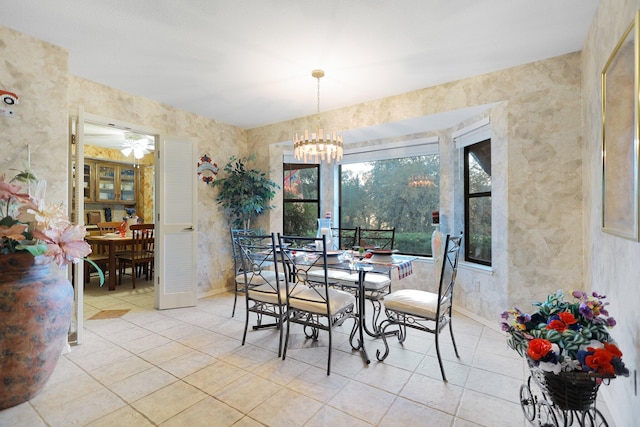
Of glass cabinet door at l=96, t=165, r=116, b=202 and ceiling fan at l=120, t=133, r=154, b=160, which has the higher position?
ceiling fan at l=120, t=133, r=154, b=160

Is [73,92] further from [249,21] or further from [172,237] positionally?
[249,21]

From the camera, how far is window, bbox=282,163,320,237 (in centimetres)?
487

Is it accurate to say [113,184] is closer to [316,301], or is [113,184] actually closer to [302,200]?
[302,200]

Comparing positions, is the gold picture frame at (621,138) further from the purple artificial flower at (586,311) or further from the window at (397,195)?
the window at (397,195)

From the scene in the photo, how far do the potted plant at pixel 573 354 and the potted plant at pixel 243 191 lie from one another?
11.3 feet

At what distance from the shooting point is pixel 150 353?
96.5 inches

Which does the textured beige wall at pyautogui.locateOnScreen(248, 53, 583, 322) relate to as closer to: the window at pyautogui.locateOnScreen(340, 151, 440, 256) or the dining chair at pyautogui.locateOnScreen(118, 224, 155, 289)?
the window at pyautogui.locateOnScreen(340, 151, 440, 256)

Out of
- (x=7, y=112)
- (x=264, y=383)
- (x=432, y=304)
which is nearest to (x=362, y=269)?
(x=432, y=304)

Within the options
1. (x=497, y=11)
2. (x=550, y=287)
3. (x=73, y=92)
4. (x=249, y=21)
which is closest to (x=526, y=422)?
(x=550, y=287)

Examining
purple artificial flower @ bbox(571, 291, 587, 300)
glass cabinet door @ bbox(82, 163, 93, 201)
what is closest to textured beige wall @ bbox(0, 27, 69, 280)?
purple artificial flower @ bbox(571, 291, 587, 300)

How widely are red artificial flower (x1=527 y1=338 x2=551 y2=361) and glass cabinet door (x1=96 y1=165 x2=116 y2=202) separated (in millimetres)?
7388

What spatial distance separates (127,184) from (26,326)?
566 cm

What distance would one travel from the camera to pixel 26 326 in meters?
1.74

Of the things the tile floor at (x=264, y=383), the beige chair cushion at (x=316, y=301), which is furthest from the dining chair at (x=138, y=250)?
the beige chair cushion at (x=316, y=301)
